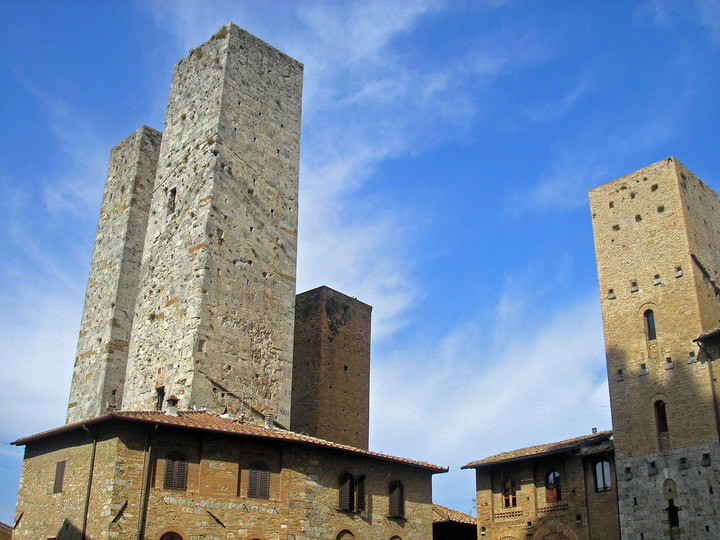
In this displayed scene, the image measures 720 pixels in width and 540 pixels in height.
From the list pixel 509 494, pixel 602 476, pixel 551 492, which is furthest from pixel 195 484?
pixel 602 476

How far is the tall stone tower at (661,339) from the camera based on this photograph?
75.7 ft

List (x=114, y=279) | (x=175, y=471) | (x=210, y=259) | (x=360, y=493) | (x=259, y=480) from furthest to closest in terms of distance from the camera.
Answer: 1. (x=114, y=279)
2. (x=210, y=259)
3. (x=360, y=493)
4. (x=259, y=480)
5. (x=175, y=471)

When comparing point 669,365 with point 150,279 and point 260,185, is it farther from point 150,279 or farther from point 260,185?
point 150,279

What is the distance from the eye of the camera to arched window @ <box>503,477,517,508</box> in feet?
92.5

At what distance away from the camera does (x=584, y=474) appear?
2639cm

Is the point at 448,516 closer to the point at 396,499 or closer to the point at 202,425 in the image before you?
the point at 396,499

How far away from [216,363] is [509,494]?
12289 mm

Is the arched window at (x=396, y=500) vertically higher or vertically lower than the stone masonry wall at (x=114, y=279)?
lower

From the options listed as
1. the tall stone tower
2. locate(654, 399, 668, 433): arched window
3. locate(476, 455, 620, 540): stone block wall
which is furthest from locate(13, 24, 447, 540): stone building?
locate(654, 399, 668, 433): arched window

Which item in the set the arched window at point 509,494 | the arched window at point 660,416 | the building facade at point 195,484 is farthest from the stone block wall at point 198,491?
the arched window at point 660,416

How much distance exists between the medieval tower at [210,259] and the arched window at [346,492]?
12.9 feet

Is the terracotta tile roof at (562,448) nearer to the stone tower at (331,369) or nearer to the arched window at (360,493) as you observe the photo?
the stone tower at (331,369)

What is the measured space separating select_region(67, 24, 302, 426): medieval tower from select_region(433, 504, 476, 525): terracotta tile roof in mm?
8801

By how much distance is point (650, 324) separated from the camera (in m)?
25.6
